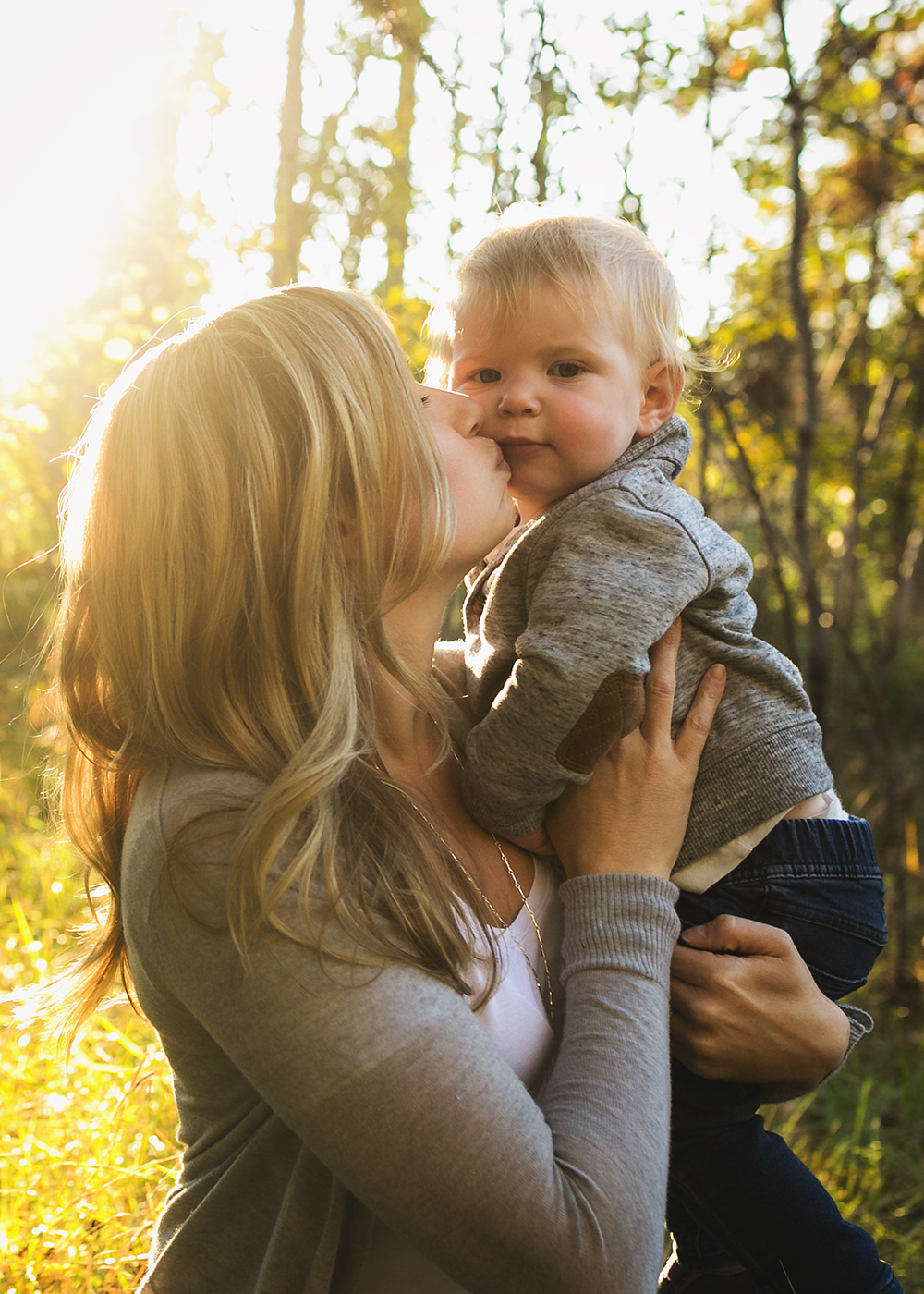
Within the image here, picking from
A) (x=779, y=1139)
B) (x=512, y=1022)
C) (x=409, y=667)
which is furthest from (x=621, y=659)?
(x=779, y=1139)

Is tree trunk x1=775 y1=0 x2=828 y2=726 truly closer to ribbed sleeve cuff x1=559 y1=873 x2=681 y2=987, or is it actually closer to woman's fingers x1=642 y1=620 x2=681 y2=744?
woman's fingers x1=642 y1=620 x2=681 y2=744

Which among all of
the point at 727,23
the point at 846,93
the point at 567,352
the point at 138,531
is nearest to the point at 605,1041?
the point at 138,531

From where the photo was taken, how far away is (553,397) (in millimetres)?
1771

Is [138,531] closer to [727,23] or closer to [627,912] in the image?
[627,912]

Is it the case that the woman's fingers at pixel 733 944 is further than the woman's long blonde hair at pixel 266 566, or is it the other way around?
the woman's fingers at pixel 733 944

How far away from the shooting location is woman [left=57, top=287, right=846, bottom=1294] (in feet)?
3.59

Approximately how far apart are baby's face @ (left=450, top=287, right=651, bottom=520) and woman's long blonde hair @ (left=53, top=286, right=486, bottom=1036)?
38 cm

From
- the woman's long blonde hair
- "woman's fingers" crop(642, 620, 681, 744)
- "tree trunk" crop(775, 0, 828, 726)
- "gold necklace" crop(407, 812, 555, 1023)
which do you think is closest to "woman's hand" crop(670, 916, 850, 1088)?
"gold necklace" crop(407, 812, 555, 1023)

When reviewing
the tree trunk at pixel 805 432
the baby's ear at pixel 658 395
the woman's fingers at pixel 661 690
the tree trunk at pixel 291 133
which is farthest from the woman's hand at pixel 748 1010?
the tree trunk at pixel 291 133

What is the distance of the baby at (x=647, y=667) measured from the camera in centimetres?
154

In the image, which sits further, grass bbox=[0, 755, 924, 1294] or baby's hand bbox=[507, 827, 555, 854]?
grass bbox=[0, 755, 924, 1294]

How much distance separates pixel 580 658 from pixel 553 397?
0.54 metres

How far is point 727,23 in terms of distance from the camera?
402 cm

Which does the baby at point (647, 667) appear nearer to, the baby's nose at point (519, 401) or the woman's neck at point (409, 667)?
the baby's nose at point (519, 401)
